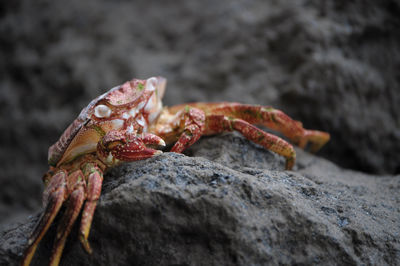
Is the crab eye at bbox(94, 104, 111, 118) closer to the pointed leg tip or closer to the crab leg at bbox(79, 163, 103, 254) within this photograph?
the crab leg at bbox(79, 163, 103, 254)

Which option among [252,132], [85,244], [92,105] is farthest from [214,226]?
[92,105]

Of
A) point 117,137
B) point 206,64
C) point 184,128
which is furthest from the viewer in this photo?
point 206,64

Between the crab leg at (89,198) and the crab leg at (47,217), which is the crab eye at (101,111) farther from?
the crab leg at (47,217)

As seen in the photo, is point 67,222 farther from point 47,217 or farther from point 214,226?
point 214,226

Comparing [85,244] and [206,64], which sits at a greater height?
[206,64]

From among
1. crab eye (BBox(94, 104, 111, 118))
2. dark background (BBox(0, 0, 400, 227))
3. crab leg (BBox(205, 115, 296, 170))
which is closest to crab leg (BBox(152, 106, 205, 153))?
crab leg (BBox(205, 115, 296, 170))

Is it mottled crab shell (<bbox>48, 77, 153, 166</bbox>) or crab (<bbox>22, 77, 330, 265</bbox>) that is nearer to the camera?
crab (<bbox>22, 77, 330, 265</bbox>)
